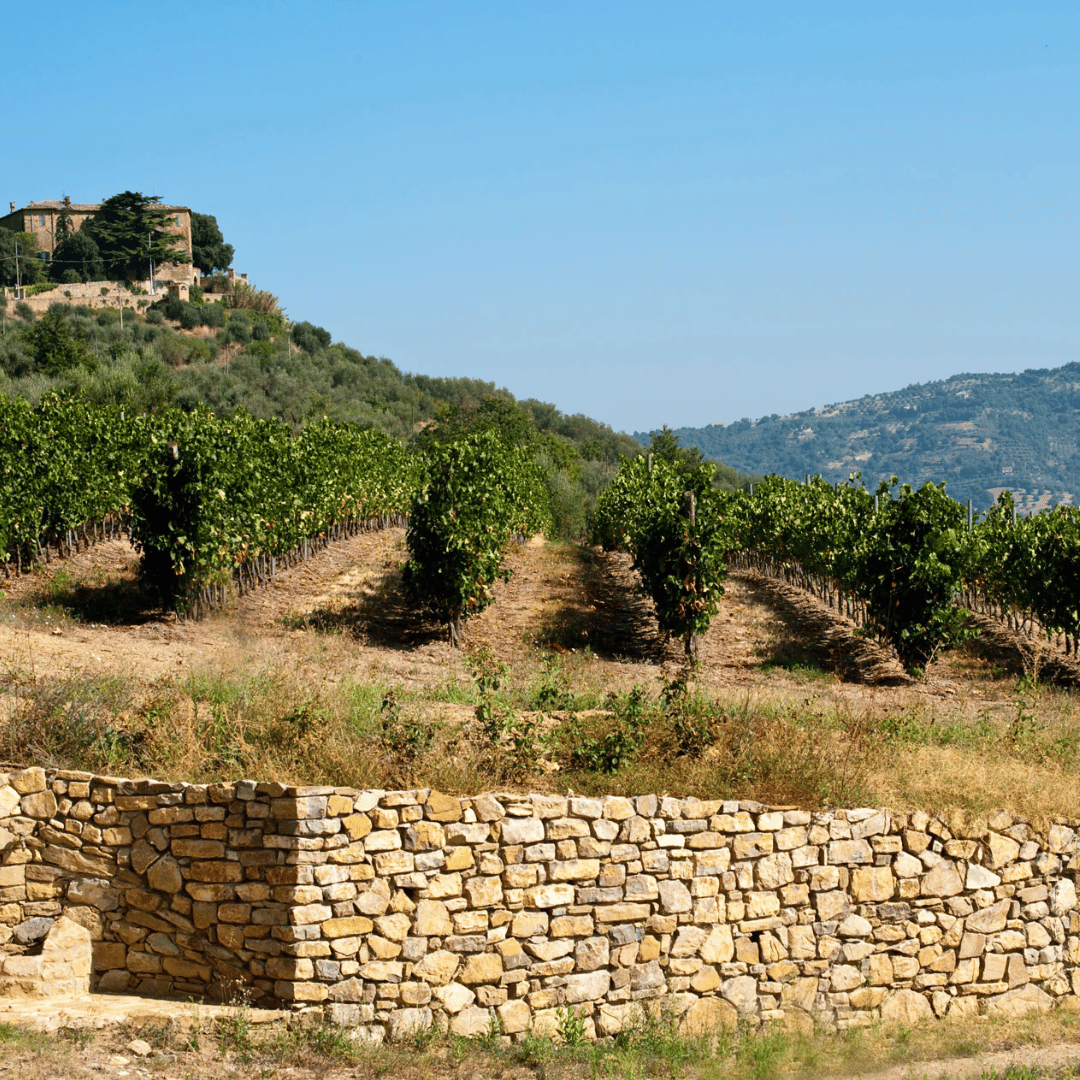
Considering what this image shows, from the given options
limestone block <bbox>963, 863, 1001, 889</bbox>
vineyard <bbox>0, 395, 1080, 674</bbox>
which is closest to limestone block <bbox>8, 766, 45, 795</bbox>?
limestone block <bbox>963, 863, 1001, 889</bbox>

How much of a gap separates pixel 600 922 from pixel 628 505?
69.9 feet

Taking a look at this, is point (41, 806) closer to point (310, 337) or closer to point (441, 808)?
point (441, 808)

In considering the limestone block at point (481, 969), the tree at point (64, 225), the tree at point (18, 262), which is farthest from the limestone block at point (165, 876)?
the tree at point (64, 225)

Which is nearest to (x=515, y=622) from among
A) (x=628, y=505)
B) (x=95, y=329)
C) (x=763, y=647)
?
(x=763, y=647)

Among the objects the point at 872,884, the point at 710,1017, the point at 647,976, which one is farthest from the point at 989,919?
the point at 647,976

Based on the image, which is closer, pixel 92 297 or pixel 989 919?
pixel 989 919

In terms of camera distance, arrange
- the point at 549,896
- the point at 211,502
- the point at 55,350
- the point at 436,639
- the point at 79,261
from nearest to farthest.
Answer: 1. the point at 549,896
2. the point at 211,502
3. the point at 436,639
4. the point at 55,350
5. the point at 79,261

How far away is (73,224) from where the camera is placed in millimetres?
87625

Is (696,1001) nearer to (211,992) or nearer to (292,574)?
(211,992)

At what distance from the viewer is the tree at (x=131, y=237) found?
81.6 metres

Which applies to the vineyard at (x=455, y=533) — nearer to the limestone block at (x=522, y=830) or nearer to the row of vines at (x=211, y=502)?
the row of vines at (x=211, y=502)

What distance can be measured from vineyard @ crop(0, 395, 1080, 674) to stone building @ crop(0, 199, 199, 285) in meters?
65.3

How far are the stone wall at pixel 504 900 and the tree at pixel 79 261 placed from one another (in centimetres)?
8267

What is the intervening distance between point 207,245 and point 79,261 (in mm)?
13481
